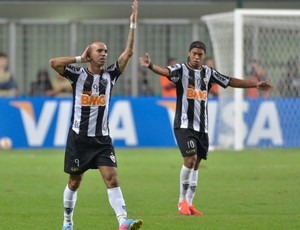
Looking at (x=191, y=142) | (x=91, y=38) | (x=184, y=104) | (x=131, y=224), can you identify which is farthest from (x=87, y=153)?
(x=91, y=38)

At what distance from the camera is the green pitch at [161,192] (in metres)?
12.8

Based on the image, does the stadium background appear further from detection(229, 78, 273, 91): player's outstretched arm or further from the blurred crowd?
detection(229, 78, 273, 91): player's outstretched arm

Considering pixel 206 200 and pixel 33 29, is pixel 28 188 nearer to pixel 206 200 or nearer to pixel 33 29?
pixel 206 200

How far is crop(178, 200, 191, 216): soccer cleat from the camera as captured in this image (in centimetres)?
1370

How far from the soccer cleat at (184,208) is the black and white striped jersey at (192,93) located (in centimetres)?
115

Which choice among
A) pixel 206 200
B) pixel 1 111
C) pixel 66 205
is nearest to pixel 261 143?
pixel 1 111

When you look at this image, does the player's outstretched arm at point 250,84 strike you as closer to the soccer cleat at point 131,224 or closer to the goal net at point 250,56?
the soccer cleat at point 131,224

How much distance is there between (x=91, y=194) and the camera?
16078mm

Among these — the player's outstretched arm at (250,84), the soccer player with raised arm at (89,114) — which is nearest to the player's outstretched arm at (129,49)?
the soccer player with raised arm at (89,114)

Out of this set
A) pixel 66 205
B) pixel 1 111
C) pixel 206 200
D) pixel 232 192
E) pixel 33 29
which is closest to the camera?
pixel 66 205

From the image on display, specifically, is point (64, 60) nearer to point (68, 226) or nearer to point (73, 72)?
point (73, 72)

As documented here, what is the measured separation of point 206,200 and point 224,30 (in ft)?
39.4

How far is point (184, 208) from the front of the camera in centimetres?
1380

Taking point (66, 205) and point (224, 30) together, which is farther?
point (224, 30)
